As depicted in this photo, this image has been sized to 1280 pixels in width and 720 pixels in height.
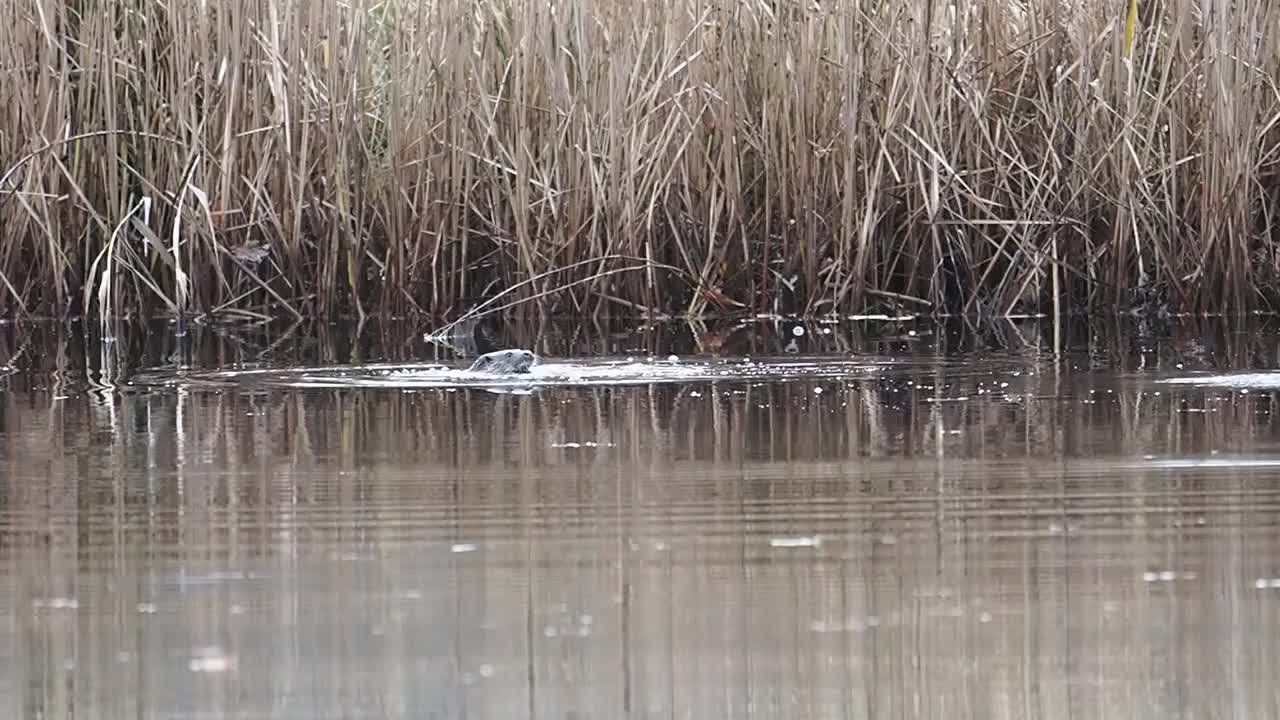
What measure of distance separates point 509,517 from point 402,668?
0.99m

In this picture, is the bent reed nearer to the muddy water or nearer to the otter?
the otter

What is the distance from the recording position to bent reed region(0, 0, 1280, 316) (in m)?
7.43

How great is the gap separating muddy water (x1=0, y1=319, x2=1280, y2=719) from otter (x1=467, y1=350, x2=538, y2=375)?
0.46 metres

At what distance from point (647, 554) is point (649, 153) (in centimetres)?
499

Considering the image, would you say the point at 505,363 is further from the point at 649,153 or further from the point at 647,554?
the point at 647,554

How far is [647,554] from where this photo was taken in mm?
2664

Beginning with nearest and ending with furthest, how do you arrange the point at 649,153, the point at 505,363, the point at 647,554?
1. the point at 647,554
2. the point at 505,363
3. the point at 649,153

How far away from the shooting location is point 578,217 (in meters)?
7.49

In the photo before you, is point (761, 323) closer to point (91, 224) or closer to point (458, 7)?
point (458, 7)

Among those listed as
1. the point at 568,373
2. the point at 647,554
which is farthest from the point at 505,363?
the point at 647,554

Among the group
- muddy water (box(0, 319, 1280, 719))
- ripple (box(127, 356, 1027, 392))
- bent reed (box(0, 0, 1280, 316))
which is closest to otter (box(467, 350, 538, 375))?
ripple (box(127, 356, 1027, 392))

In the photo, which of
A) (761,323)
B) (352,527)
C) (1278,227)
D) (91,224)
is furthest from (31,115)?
(352,527)

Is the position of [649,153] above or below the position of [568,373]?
above

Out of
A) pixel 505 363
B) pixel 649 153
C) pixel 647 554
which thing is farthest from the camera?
pixel 649 153
